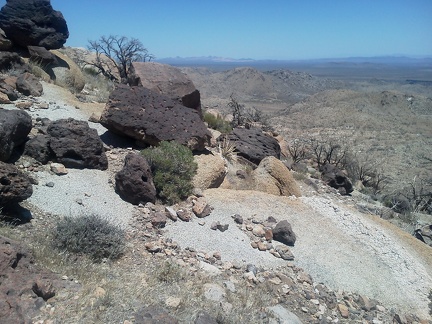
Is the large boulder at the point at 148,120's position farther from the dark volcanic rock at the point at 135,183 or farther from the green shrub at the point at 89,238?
the green shrub at the point at 89,238

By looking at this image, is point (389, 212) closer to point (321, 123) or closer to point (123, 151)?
point (123, 151)

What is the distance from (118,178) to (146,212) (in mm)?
798

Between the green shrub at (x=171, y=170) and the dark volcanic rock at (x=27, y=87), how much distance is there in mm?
4056

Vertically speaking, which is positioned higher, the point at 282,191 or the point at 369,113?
the point at 282,191

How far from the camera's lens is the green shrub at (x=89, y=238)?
4.49 m

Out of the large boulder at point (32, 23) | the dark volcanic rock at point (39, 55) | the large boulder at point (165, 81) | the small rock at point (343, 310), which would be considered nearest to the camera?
the small rock at point (343, 310)

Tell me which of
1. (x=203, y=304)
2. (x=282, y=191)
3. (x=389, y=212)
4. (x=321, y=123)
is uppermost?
(x=203, y=304)

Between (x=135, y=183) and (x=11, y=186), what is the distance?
2.01 meters

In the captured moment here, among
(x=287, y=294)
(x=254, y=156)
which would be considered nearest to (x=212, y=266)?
(x=287, y=294)

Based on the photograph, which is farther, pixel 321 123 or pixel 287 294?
pixel 321 123

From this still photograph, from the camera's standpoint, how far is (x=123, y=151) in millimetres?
7895

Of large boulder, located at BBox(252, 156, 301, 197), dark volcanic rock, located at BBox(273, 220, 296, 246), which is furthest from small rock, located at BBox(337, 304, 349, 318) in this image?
large boulder, located at BBox(252, 156, 301, 197)

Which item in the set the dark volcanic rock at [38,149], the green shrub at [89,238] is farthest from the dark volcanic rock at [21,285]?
the dark volcanic rock at [38,149]

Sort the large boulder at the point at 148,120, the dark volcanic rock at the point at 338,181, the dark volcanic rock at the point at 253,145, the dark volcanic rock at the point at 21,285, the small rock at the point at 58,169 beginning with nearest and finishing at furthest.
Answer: the dark volcanic rock at the point at 21,285 < the small rock at the point at 58,169 < the large boulder at the point at 148,120 < the dark volcanic rock at the point at 253,145 < the dark volcanic rock at the point at 338,181
